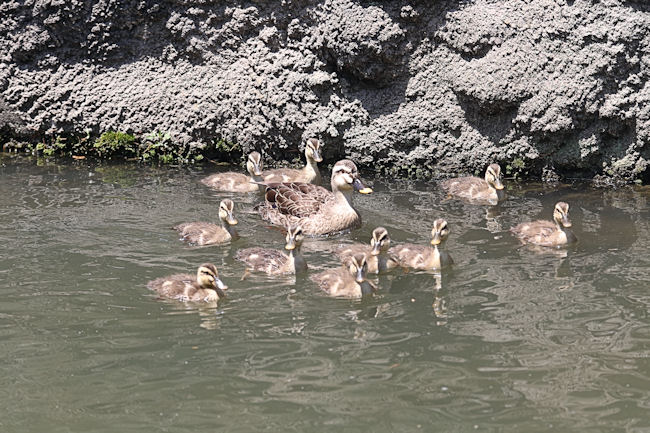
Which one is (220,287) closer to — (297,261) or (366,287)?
(297,261)

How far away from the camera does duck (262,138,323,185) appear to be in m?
11.3

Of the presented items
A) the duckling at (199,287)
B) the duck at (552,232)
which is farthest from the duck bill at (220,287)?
the duck at (552,232)

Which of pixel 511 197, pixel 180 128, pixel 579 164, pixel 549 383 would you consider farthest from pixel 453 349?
pixel 180 128

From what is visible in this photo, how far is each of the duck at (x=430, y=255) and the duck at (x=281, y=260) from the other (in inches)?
35.8

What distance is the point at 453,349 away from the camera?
22.0 ft

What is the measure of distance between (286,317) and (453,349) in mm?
1293

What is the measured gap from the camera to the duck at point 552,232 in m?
9.12

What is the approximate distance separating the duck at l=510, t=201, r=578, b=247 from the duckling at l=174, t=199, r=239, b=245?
2.75 metres

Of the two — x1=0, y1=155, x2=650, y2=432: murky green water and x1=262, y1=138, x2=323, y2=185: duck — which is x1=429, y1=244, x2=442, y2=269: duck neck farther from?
x1=262, y1=138, x2=323, y2=185: duck

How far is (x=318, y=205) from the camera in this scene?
398 inches

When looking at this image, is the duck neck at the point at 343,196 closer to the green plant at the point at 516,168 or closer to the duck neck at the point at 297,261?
the duck neck at the point at 297,261

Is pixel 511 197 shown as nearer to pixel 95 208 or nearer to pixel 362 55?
pixel 362 55

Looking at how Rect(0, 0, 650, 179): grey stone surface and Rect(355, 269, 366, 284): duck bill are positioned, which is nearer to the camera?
Rect(355, 269, 366, 284): duck bill

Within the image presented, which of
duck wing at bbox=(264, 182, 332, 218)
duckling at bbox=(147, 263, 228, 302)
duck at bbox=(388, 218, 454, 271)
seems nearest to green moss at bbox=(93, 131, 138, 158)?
duck wing at bbox=(264, 182, 332, 218)
